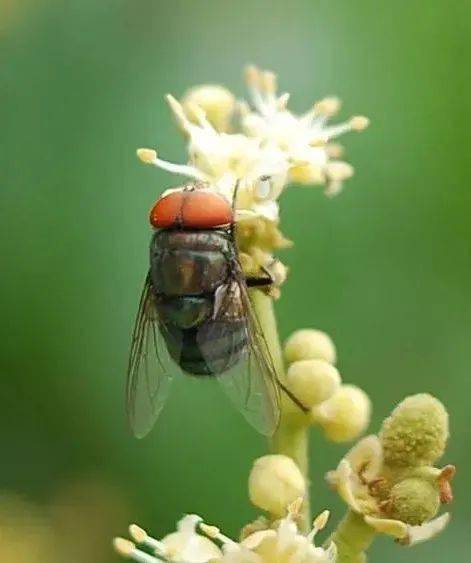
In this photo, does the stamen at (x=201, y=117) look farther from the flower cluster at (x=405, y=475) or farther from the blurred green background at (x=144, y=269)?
the blurred green background at (x=144, y=269)

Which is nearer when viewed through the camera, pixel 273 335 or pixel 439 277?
pixel 273 335

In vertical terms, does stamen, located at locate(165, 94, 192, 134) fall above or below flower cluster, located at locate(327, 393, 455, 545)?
above

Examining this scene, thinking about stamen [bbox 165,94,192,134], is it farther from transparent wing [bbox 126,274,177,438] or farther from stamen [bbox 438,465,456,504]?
stamen [bbox 438,465,456,504]

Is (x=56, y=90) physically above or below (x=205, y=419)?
above

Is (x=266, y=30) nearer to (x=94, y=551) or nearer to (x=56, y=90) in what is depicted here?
(x=56, y=90)

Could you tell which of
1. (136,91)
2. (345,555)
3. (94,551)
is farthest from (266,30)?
(345,555)

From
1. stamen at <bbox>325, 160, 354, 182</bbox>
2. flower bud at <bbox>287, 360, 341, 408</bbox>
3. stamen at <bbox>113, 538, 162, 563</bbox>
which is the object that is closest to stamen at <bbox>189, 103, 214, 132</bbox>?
stamen at <bbox>325, 160, 354, 182</bbox>

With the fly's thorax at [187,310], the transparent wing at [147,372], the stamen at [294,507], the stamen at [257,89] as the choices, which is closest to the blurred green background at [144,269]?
the stamen at [257,89]
